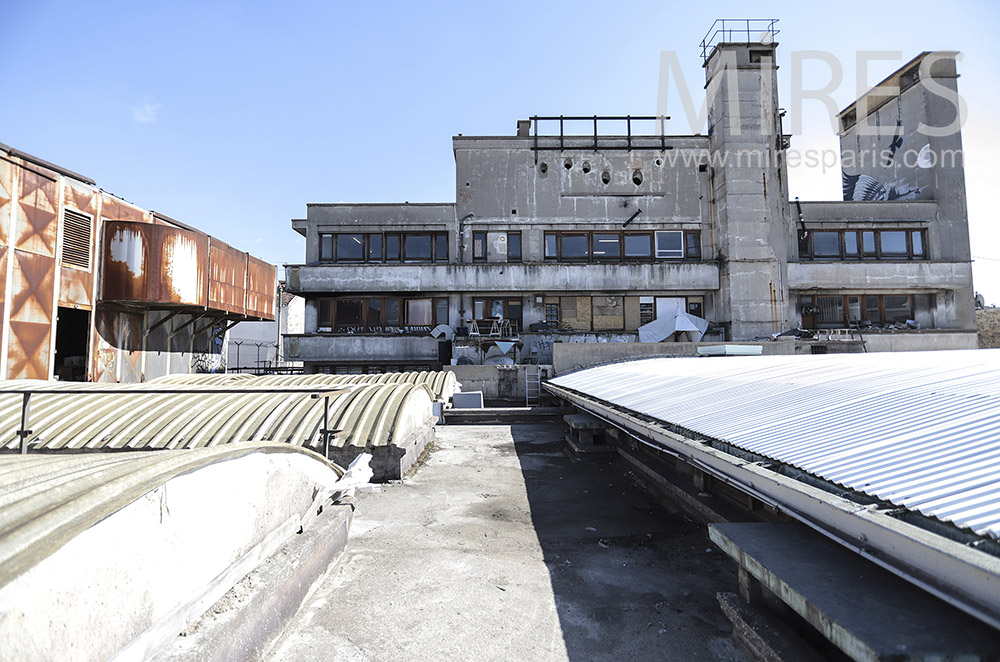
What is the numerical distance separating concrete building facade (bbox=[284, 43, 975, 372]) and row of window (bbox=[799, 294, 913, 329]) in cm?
8

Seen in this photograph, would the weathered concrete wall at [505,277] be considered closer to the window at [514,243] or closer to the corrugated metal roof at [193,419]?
the window at [514,243]

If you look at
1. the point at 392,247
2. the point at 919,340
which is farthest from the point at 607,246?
the point at 919,340

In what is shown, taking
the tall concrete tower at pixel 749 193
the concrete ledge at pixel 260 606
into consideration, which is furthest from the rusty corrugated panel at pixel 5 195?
the tall concrete tower at pixel 749 193

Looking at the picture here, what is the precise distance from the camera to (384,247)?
2988cm

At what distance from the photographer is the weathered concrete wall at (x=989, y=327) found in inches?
1510

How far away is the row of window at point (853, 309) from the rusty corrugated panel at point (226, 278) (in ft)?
104

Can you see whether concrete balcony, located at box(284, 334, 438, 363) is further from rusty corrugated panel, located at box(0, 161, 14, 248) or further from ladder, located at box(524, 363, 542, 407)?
rusty corrugated panel, located at box(0, 161, 14, 248)

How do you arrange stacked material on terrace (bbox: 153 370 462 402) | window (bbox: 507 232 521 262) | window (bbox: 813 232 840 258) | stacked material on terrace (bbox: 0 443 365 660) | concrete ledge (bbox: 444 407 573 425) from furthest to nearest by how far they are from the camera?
window (bbox: 813 232 840 258) → window (bbox: 507 232 521 262) → concrete ledge (bbox: 444 407 573 425) → stacked material on terrace (bbox: 153 370 462 402) → stacked material on terrace (bbox: 0 443 365 660)

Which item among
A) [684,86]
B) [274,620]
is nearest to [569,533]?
[274,620]

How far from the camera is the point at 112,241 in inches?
744

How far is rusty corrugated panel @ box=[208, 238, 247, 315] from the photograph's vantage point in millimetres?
22031

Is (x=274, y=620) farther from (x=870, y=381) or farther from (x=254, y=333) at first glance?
(x=254, y=333)

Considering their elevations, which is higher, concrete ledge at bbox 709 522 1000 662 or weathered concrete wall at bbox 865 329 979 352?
weathered concrete wall at bbox 865 329 979 352

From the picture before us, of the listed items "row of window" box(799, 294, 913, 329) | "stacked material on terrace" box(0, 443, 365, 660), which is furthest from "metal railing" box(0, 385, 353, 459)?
"row of window" box(799, 294, 913, 329)
